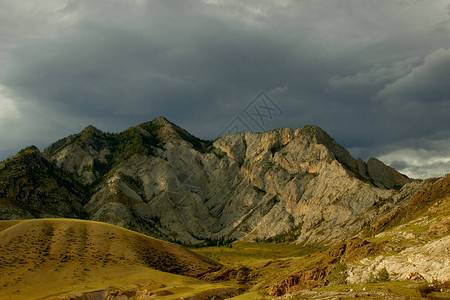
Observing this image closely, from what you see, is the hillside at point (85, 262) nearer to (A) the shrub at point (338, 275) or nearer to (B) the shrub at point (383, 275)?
(A) the shrub at point (338, 275)

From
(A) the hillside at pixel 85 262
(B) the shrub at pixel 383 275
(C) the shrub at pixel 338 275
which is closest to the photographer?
(B) the shrub at pixel 383 275

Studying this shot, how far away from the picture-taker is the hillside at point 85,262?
63.3m

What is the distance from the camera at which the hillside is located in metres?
63.3

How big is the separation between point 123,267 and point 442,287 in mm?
66285

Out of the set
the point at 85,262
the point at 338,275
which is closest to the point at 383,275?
the point at 338,275

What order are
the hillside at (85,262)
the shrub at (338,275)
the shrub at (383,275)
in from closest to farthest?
the shrub at (383,275)
the shrub at (338,275)
the hillside at (85,262)

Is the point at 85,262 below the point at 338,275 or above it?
above

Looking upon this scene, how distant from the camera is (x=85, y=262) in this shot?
7825 centimetres

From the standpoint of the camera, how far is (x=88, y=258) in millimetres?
80312

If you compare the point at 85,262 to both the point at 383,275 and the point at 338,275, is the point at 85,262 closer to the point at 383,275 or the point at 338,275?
the point at 338,275

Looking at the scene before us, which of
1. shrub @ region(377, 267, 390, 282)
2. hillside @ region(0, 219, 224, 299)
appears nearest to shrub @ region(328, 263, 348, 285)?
shrub @ region(377, 267, 390, 282)

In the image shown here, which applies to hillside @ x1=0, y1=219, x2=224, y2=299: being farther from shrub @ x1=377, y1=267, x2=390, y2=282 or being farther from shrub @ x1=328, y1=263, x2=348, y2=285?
shrub @ x1=377, y1=267, x2=390, y2=282

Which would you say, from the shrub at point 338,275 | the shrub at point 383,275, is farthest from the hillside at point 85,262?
the shrub at point 383,275

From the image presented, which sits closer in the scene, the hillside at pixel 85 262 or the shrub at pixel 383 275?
the shrub at pixel 383 275
